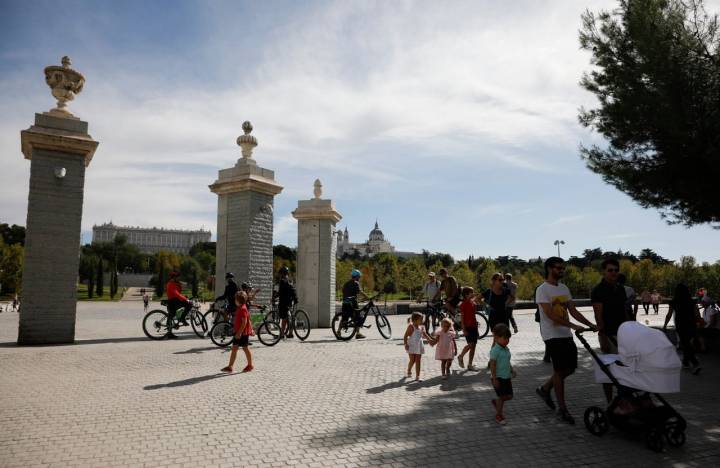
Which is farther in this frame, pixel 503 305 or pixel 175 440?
pixel 503 305

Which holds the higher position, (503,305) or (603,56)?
(603,56)

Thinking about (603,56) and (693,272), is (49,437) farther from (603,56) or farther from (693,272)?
(693,272)

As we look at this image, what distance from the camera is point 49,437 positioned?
4414 millimetres

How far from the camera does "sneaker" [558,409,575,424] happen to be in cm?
511

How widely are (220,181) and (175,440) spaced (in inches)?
423

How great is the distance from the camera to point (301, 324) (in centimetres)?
1256

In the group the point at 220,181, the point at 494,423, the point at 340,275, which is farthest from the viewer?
the point at 340,275

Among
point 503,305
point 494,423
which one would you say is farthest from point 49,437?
point 503,305

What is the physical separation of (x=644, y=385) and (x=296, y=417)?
348 centimetres

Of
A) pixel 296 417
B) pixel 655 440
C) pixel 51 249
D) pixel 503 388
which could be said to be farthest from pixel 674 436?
pixel 51 249

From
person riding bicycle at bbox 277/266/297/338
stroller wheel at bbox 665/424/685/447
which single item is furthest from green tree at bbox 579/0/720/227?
person riding bicycle at bbox 277/266/297/338

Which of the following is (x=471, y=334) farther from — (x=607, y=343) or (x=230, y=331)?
(x=230, y=331)

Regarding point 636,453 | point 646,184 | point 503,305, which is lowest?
point 636,453

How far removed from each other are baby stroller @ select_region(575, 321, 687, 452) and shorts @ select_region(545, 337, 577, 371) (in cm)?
43
